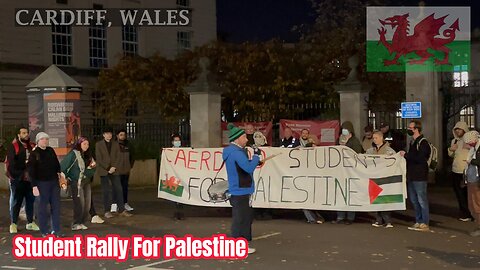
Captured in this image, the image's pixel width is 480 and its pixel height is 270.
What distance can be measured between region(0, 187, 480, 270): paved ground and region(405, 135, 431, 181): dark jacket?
3.06 feet

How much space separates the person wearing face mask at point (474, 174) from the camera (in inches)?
452

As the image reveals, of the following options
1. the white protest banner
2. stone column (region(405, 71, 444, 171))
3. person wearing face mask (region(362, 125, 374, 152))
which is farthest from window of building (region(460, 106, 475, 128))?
the white protest banner

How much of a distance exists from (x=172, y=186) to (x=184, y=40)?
3441cm

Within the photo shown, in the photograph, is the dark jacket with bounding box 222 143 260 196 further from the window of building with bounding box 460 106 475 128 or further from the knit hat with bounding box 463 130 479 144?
the window of building with bounding box 460 106 475 128

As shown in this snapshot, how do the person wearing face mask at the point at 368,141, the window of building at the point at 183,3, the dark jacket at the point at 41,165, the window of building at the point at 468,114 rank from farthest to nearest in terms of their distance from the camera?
the window of building at the point at 183,3 → the window of building at the point at 468,114 → the person wearing face mask at the point at 368,141 → the dark jacket at the point at 41,165

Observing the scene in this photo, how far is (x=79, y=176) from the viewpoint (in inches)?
492

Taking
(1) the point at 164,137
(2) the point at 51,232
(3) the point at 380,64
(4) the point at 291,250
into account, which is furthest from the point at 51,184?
(3) the point at 380,64

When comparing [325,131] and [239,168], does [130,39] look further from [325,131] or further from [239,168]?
[239,168]

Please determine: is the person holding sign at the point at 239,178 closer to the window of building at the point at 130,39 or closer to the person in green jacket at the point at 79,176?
the person in green jacket at the point at 79,176

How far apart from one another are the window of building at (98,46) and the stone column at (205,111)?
80.4ft

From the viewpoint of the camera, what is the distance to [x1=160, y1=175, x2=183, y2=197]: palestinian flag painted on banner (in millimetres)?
14281

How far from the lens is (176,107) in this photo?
97.2 feet

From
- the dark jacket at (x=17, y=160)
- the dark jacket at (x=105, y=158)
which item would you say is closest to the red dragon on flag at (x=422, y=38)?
the dark jacket at (x=105, y=158)

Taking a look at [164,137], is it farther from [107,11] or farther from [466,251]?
[107,11]
